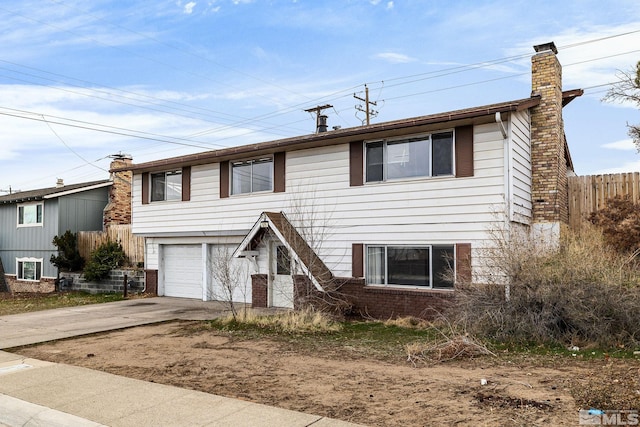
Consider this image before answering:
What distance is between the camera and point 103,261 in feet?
68.8

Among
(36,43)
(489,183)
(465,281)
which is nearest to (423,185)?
(489,183)

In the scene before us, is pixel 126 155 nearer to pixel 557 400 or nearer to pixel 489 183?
pixel 489 183

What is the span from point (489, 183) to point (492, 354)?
452 centimetres

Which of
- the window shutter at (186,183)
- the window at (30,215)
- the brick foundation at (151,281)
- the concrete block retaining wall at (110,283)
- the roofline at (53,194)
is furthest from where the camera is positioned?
the window at (30,215)

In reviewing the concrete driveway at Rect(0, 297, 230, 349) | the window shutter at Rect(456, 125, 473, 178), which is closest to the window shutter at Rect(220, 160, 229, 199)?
the concrete driveway at Rect(0, 297, 230, 349)

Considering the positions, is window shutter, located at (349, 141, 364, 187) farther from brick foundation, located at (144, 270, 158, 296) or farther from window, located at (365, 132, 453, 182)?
brick foundation, located at (144, 270, 158, 296)

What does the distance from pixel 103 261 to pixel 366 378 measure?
1679cm

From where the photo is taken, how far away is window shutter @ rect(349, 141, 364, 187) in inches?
Result: 536

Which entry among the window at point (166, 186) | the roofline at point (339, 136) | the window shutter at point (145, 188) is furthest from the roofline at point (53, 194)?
the window at point (166, 186)

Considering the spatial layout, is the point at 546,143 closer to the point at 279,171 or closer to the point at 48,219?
the point at 279,171

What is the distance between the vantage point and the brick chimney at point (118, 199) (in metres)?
24.8

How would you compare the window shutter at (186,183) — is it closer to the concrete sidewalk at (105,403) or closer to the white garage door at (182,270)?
the white garage door at (182,270)

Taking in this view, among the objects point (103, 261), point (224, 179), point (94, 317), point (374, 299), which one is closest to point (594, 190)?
point (374, 299)

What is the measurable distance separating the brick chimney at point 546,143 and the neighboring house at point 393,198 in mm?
26
